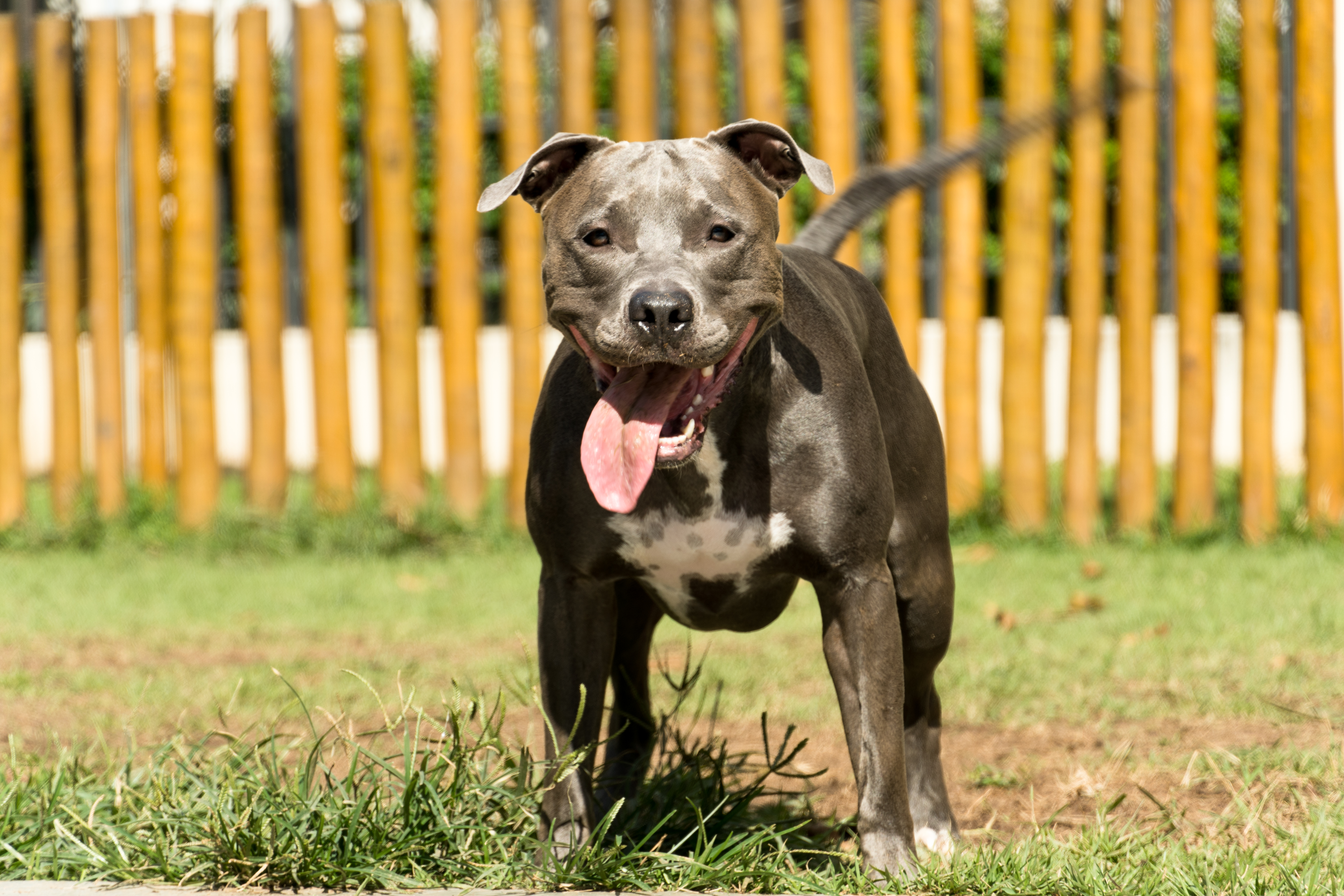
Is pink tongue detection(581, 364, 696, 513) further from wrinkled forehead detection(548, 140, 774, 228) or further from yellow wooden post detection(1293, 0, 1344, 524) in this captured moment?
yellow wooden post detection(1293, 0, 1344, 524)

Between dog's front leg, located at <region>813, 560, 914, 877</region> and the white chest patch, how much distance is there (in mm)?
158

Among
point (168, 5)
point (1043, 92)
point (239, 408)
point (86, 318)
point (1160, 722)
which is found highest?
point (168, 5)

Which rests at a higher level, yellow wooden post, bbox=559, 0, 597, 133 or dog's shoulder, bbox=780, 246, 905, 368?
yellow wooden post, bbox=559, 0, 597, 133

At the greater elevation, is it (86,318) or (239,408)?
(86,318)

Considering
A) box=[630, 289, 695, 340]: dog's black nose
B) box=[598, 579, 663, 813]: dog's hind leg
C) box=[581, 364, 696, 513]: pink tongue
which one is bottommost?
box=[598, 579, 663, 813]: dog's hind leg

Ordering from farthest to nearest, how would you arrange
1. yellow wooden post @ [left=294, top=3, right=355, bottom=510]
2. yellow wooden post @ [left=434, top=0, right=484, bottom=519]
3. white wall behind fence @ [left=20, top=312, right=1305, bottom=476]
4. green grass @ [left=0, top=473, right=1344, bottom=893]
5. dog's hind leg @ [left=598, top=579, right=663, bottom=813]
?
white wall behind fence @ [left=20, top=312, right=1305, bottom=476], yellow wooden post @ [left=294, top=3, right=355, bottom=510], yellow wooden post @ [left=434, top=0, right=484, bottom=519], dog's hind leg @ [left=598, top=579, right=663, bottom=813], green grass @ [left=0, top=473, right=1344, bottom=893]

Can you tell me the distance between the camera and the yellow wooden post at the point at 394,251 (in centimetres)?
731

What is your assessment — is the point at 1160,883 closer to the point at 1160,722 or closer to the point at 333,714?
the point at 1160,722

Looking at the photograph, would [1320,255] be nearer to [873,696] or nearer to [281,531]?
[873,696]

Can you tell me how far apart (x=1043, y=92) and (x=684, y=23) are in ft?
5.47

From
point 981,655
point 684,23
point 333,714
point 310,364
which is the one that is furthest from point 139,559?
point 981,655

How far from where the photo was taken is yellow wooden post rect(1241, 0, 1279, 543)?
267 inches

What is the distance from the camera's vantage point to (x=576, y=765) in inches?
121

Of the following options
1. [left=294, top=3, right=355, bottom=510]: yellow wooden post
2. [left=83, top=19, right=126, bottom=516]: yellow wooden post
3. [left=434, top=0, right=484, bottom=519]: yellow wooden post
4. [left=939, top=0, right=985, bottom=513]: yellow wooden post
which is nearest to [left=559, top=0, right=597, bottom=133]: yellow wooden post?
[left=434, top=0, right=484, bottom=519]: yellow wooden post
